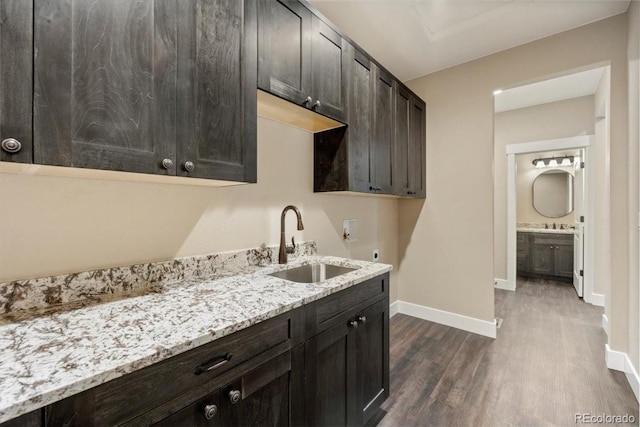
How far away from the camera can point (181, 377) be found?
78 cm


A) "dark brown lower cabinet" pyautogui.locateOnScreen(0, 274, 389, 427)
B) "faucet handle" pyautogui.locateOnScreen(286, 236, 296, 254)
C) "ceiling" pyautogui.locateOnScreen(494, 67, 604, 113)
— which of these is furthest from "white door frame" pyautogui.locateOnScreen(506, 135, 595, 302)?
"faucet handle" pyautogui.locateOnScreen(286, 236, 296, 254)

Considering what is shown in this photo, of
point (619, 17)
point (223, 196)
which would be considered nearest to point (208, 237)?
point (223, 196)

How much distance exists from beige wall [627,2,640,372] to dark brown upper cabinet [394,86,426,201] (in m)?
1.49

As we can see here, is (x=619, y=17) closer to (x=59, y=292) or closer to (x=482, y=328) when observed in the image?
(x=482, y=328)

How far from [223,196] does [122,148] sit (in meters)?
0.70

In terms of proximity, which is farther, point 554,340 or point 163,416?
point 554,340

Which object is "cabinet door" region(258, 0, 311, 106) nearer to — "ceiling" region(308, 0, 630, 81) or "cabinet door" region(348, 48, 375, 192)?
"cabinet door" region(348, 48, 375, 192)

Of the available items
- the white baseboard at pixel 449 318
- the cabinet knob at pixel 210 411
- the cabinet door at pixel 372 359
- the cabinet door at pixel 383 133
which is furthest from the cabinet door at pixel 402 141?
the cabinet knob at pixel 210 411

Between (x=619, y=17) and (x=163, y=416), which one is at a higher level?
(x=619, y=17)

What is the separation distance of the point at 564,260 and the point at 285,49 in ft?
18.4

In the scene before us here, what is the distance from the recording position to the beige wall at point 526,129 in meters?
3.76

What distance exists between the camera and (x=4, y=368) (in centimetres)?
62

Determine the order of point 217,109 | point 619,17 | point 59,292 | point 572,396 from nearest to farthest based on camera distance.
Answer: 1. point 59,292
2. point 217,109
3. point 572,396
4. point 619,17

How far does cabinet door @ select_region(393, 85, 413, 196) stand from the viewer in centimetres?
248
